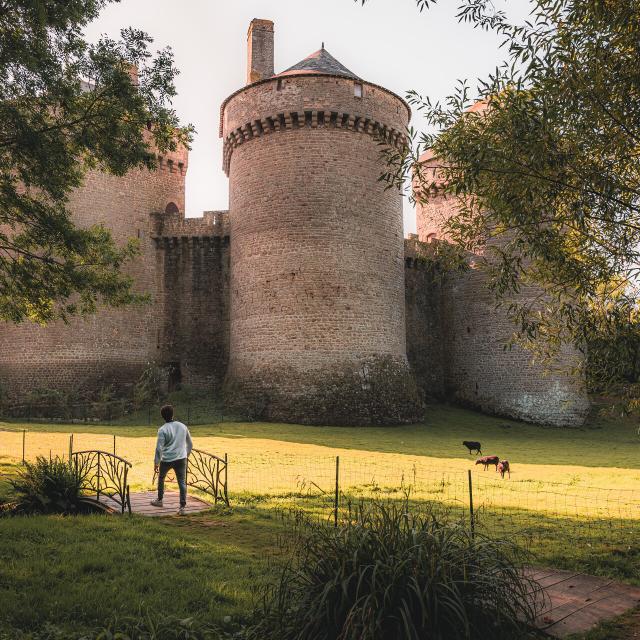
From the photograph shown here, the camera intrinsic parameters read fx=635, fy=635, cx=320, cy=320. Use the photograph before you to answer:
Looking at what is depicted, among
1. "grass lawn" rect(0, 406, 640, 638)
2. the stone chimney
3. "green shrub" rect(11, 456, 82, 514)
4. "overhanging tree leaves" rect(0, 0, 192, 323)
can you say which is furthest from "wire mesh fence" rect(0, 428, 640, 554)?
the stone chimney

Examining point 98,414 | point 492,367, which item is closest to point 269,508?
point 98,414

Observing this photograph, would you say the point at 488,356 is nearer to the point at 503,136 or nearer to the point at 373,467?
the point at 373,467

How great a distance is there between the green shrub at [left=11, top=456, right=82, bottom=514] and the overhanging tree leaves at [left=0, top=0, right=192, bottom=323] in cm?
403

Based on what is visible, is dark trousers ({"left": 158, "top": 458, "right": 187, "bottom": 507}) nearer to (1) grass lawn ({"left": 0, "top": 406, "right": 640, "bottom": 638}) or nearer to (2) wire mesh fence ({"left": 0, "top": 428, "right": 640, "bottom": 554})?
(1) grass lawn ({"left": 0, "top": 406, "right": 640, "bottom": 638})

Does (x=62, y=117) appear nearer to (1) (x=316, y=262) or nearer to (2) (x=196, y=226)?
(1) (x=316, y=262)

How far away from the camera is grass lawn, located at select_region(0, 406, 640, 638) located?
490 cm

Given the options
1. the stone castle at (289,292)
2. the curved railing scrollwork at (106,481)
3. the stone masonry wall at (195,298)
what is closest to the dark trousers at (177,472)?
the curved railing scrollwork at (106,481)

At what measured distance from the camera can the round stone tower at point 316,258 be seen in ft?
71.1

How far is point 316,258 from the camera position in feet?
72.5

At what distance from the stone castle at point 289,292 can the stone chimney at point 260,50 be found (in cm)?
8

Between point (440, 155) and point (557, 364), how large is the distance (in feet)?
63.8

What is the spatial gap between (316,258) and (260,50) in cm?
1097

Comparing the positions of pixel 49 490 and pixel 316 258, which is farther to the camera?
pixel 316 258

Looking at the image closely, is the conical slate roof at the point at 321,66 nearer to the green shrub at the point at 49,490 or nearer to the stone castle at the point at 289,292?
the stone castle at the point at 289,292
